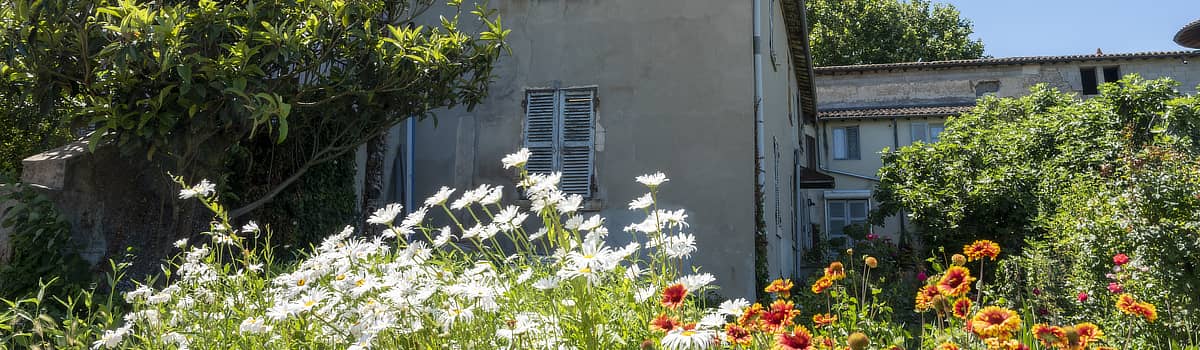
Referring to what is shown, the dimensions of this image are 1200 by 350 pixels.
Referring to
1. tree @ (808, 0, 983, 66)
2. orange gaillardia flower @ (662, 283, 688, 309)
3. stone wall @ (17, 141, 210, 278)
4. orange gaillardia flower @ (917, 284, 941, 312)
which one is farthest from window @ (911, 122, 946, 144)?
orange gaillardia flower @ (662, 283, 688, 309)

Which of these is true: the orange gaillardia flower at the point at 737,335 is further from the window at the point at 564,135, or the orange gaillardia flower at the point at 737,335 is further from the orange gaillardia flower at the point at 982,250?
the window at the point at 564,135

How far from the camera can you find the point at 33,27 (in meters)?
5.21

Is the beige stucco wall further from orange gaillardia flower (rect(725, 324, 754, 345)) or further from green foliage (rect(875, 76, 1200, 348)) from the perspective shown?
orange gaillardia flower (rect(725, 324, 754, 345))

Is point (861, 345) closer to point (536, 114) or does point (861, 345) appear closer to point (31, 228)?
point (31, 228)

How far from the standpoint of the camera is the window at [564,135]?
354 inches

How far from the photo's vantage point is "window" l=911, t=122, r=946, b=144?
74.0 ft

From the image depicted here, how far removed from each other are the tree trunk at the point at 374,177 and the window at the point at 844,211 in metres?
13.8

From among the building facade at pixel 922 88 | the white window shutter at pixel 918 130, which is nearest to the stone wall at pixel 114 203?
the building facade at pixel 922 88

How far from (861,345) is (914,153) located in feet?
43.3

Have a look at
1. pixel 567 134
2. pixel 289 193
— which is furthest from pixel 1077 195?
pixel 289 193

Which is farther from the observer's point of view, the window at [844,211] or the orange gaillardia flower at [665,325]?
the window at [844,211]

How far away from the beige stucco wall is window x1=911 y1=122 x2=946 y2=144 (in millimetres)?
14276

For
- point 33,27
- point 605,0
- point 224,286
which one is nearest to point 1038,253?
point 605,0

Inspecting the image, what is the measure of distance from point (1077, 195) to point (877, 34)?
20.6m
